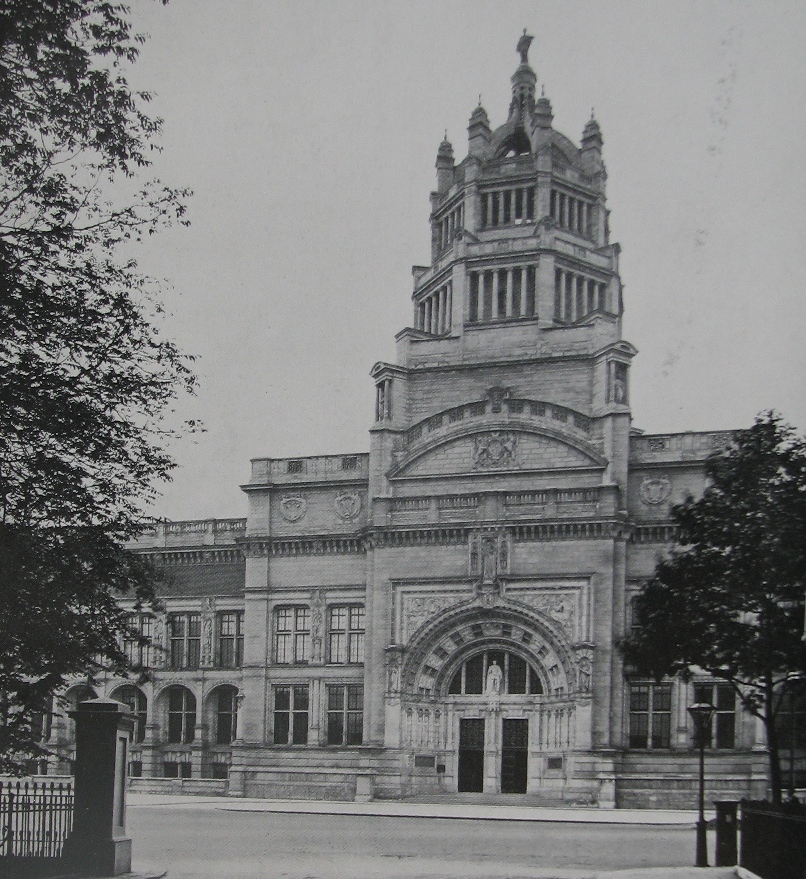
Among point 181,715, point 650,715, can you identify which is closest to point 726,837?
point 650,715

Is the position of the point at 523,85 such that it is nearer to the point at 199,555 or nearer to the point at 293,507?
the point at 293,507

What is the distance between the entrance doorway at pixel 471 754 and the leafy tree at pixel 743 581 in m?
22.7

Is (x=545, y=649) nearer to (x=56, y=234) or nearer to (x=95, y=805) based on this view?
(x=95, y=805)

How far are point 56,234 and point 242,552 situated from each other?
1500 inches

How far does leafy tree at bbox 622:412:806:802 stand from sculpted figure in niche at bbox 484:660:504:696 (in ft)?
72.0

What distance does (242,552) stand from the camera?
57.1 m

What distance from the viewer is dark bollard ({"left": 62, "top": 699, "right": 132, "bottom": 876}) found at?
866 inches

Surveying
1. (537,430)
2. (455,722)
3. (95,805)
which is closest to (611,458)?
(537,430)

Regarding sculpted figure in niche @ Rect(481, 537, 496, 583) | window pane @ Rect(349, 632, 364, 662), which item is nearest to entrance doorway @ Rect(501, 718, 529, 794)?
sculpted figure in niche @ Rect(481, 537, 496, 583)

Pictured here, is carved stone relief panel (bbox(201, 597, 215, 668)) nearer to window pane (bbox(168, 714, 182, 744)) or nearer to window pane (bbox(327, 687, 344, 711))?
window pane (bbox(168, 714, 182, 744))

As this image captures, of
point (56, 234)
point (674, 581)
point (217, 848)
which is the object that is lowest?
point (217, 848)

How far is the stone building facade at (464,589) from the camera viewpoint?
49500 millimetres

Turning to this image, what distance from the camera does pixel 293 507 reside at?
5550 centimetres

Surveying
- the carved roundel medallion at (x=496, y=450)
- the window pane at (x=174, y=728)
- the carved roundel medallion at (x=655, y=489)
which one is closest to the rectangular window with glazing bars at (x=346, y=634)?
the carved roundel medallion at (x=496, y=450)
